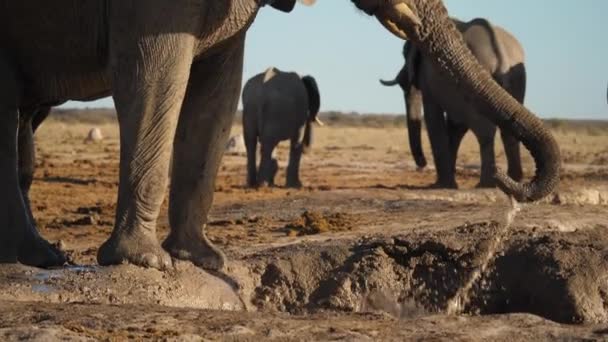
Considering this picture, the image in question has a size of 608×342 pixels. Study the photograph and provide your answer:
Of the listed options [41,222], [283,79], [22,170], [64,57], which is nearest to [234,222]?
[41,222]

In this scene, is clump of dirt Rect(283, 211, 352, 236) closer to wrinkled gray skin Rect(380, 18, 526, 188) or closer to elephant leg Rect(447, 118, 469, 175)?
wrinkled gray skin Rect(380, 18, 526, 188)

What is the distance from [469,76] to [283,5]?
3.69 ft

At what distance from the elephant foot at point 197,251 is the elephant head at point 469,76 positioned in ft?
5.61

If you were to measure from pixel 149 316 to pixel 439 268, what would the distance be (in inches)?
115

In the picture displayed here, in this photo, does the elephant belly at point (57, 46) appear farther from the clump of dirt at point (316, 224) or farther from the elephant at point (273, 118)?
the elephant at point (273, 118)

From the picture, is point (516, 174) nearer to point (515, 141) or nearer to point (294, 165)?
point (515, 141)

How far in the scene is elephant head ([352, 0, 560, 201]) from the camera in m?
8.02

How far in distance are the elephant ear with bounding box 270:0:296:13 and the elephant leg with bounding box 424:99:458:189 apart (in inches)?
421

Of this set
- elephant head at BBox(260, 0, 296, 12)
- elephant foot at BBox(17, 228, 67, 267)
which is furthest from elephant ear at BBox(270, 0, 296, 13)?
elephant foot at BBox(17, 228, 67, 267)

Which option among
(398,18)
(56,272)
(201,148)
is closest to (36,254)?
(56,272)

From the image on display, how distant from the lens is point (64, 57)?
8.34 m

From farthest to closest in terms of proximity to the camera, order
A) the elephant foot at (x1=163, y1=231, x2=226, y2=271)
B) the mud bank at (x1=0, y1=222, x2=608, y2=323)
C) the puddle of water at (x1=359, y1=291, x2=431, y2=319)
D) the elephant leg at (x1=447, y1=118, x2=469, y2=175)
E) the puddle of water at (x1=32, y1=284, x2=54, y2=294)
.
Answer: the elephant leg at (x1=447, y1=118, x2=469, y2=175)
the puddle of water at (x1=359, y1=291, x2=431, y2=319)
the elephant foot at (x1=163, y1=231, x2=226, y2=271)
the mud bank at (x1=0, y1=222, x2=608, y2=323)
the puddle of water at (x1=32, y1=284, x2=54, y2=294)

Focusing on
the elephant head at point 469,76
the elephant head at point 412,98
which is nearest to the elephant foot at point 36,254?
the elephant head at point 469,76

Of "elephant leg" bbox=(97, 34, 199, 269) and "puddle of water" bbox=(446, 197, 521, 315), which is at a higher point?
"elephant leg" bbox=(97, 34, 199, 269)
